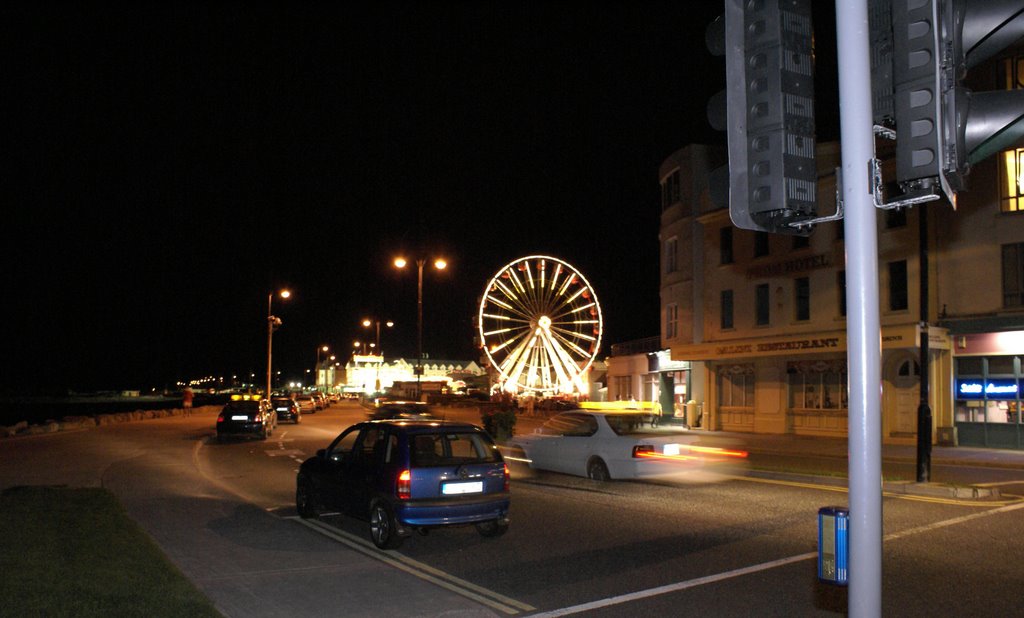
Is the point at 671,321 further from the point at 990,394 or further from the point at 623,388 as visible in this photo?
the point at 990,394

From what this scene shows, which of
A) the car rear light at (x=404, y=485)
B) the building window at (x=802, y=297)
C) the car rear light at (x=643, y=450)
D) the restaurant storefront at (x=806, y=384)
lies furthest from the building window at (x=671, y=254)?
the car rear light at (x=404, y=485)

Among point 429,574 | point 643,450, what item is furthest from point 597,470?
point 429,574

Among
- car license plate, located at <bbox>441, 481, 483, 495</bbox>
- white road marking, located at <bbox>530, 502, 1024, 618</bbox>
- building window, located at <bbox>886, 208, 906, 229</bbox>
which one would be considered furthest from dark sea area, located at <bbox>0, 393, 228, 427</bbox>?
white road marking, located at <bbox>530, 502, 1024, 618</bbox>

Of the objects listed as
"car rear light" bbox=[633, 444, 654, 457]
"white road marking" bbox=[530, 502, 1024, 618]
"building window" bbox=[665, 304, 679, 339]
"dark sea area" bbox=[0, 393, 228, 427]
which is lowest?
"dark sea area" bbox=[0, 393, 228, 427]

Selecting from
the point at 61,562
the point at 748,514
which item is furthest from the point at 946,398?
the point at 61,562

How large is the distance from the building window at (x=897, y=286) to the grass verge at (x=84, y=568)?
25.7m

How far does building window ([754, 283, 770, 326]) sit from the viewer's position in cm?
3475

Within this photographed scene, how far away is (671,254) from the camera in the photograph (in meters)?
40.7

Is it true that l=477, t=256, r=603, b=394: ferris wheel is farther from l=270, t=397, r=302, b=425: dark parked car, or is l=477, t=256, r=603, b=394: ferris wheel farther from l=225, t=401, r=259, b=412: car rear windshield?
l=225, t=401, r=259, b=412: car rear windshield

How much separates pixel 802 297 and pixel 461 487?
2568cm

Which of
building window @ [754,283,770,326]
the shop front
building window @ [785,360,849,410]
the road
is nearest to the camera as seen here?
the road

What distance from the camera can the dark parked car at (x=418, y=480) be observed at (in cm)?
1030

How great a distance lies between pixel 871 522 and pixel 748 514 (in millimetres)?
9983

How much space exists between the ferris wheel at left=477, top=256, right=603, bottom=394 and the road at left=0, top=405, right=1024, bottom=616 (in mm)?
27546
